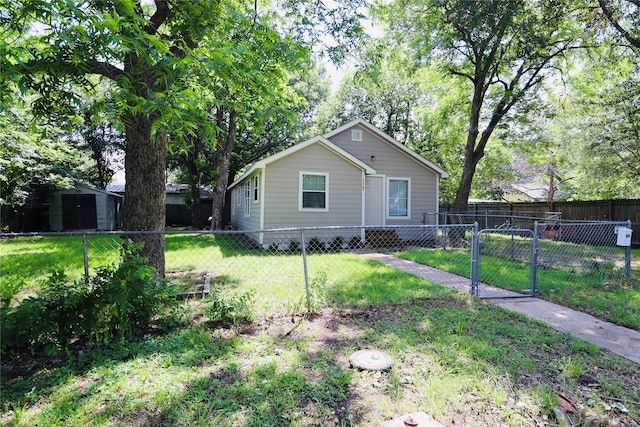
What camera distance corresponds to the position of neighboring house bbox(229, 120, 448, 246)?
10367mm

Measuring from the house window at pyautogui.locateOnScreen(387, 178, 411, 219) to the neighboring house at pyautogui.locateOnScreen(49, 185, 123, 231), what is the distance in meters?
15.8

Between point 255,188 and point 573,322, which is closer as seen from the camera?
point 573,322

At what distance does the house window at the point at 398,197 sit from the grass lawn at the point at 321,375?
8161mm

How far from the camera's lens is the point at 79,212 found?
724 inches

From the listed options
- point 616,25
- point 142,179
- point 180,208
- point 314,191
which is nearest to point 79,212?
point 180,208

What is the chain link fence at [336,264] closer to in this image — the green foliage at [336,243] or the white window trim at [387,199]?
the green foliage at [336,243]

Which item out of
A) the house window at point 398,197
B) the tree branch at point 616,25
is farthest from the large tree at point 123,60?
the tree branch at point 616,25

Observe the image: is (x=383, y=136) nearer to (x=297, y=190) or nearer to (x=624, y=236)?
(x=297, y=190)

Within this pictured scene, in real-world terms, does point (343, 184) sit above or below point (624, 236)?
above

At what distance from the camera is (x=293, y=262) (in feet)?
25.6

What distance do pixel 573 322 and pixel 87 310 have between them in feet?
17.7

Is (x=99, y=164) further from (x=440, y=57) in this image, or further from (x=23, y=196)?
(x=440, y=57)

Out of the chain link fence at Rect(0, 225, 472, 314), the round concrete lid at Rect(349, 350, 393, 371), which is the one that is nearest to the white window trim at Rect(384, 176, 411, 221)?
the chain link fence at Rect(0, 225, 472, 314)

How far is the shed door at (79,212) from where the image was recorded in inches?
714
